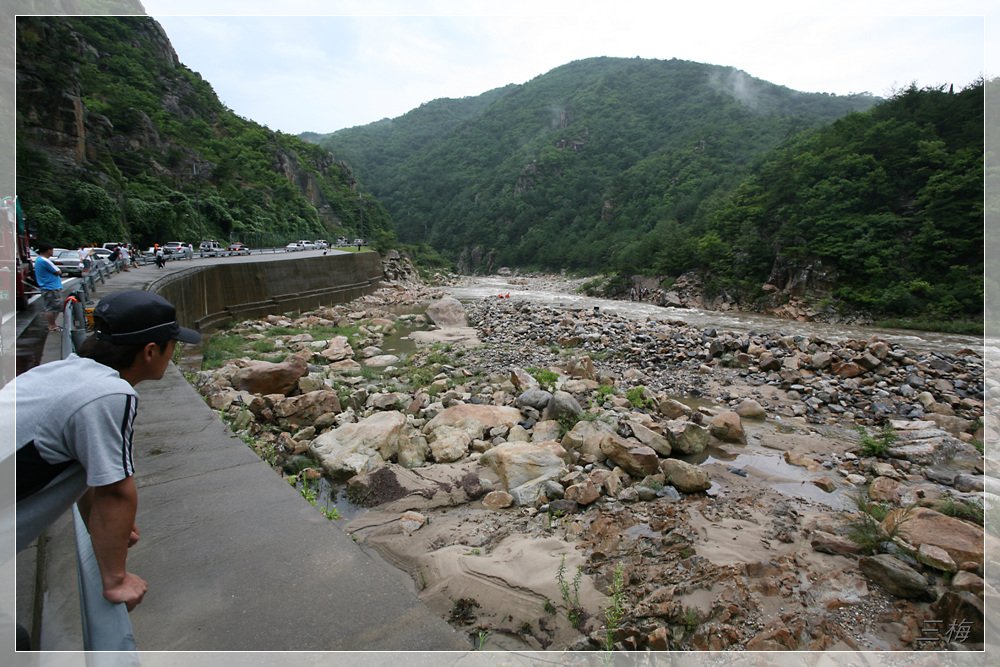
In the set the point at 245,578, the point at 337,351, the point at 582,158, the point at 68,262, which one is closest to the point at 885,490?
the point at 245,578

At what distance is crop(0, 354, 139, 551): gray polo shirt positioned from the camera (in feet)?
4.17

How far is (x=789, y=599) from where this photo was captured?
3.09 metres

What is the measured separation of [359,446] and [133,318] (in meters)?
4.32

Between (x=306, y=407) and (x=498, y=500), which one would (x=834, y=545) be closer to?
(x=498, y=500)

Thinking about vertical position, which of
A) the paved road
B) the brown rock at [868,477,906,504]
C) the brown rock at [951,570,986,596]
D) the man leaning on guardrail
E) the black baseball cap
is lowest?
the brown rock at [868,477,906,504]

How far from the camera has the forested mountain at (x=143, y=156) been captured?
26875 mm

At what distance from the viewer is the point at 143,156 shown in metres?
40.5

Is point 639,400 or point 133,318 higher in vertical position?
point 133,318

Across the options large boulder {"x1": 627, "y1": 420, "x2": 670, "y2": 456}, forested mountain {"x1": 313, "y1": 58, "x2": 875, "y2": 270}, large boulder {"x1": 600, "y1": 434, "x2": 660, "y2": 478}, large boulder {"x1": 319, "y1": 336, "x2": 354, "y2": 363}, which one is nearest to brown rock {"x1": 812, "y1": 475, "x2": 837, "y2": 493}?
large boulder {"x1": 627, "y1": 420, "x2": 670, "y2": 456}

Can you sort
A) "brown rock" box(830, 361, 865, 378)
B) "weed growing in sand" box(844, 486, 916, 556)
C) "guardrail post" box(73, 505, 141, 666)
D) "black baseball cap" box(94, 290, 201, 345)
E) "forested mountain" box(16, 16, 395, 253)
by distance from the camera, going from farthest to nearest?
1. "forested mountain" box(16, 16, 395, 253)
2. "brown rock" box(830, 361, 865, 378)
3. "weed growing in sand" box(844, 486, 916, 556)
4. "black baseball cap" box(94, 290, 201, 345)
5. "guardrail post" box(73, 505, 141, 666)

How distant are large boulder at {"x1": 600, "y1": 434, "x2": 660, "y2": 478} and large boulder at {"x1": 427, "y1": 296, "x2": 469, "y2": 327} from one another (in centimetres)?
1394

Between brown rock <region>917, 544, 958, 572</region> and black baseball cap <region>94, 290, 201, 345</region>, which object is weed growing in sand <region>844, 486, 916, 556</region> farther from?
black baseball cap <region>94, 290, 201, 345</region>

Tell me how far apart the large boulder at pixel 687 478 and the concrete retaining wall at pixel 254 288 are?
36.3ft

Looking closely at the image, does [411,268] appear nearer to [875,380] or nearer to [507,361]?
[507,361]
